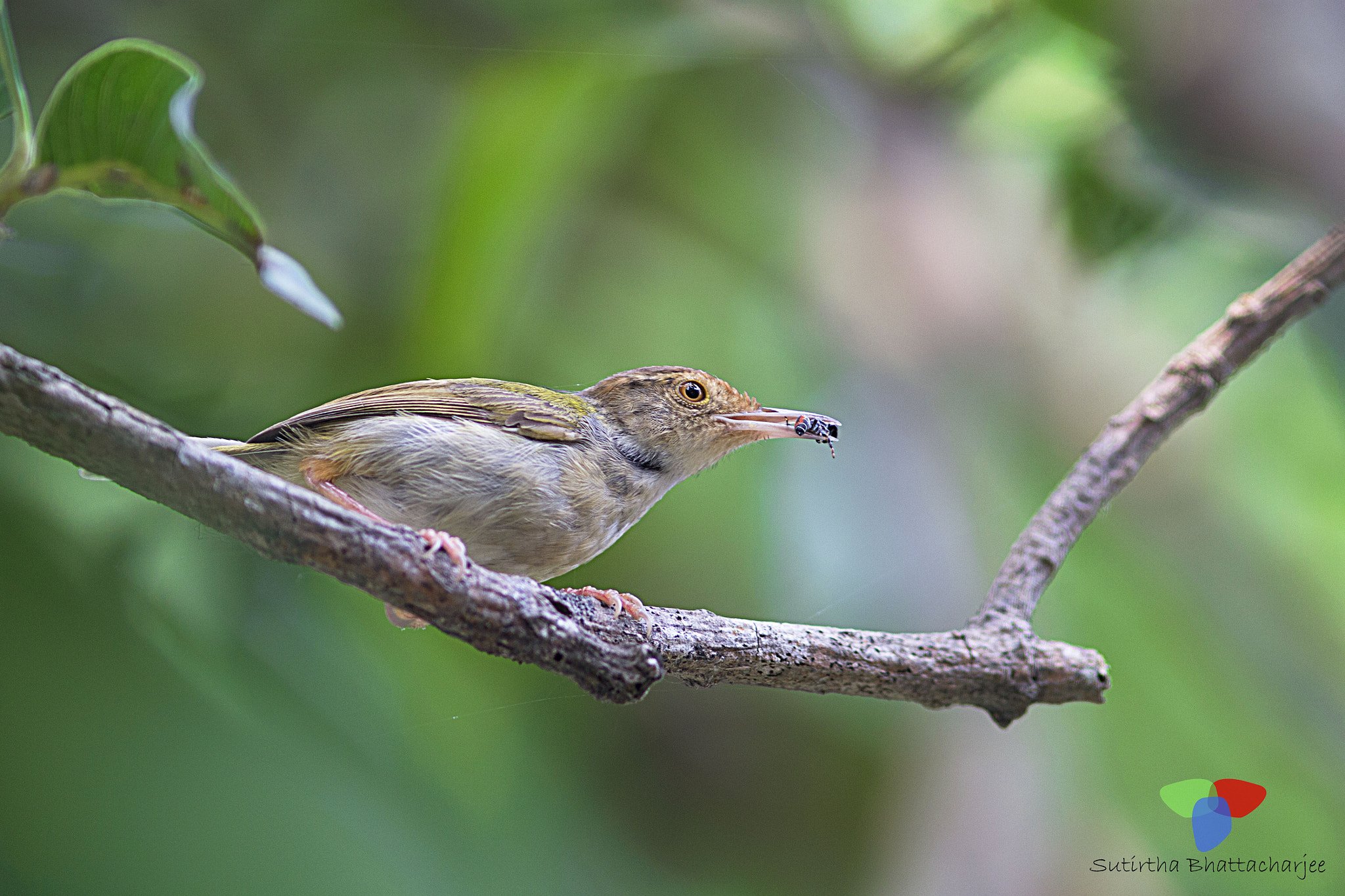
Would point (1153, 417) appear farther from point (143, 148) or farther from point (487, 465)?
point (143, 148)

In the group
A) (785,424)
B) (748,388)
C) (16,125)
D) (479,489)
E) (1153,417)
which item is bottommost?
(479,489)

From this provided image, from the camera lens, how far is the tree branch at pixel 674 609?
1273 millimetres

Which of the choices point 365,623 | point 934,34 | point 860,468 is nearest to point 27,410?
point 365,623

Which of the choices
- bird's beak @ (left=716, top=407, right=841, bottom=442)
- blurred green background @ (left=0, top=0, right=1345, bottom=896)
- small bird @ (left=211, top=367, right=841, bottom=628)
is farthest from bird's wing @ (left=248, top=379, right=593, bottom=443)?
blurred green background @ (left=0, top=0, right=1345, bottom=896)

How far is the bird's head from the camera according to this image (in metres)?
2.12

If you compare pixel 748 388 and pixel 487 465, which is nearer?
pixel 487 465

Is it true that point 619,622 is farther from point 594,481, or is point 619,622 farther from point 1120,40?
point 1120,40

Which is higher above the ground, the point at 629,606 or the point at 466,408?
the point at 466,408

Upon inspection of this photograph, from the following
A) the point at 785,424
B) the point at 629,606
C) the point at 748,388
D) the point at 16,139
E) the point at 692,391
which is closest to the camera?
the point at 16,139

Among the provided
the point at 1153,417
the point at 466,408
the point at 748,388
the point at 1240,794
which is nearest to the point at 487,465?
the point at 466,408

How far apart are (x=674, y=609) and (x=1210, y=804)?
2.12 meters

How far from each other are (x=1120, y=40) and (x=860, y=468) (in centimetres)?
211

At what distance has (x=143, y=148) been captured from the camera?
1.39 metres

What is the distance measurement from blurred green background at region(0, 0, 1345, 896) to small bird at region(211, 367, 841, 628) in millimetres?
1348
